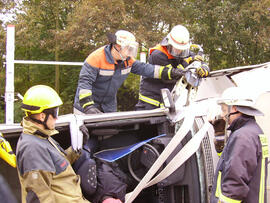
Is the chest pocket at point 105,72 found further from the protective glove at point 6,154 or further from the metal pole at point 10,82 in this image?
the metal pole at point 10,82

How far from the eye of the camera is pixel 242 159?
211 cm

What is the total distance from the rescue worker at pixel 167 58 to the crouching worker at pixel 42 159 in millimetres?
1951

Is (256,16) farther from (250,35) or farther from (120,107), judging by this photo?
(120,107)

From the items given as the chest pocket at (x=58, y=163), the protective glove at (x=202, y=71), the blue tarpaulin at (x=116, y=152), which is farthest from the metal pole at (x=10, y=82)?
the chest pocket at (x=58, y=163)

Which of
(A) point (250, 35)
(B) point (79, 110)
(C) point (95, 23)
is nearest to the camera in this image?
(B) point (79, 110)

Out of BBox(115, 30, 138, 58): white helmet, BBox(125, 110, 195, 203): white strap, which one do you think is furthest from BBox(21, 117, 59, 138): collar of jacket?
BBox(115, 30, 138, 58): white helmet

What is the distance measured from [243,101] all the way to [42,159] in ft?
4.44

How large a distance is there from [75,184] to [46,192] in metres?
0.28

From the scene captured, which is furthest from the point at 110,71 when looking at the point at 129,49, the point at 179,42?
the point at 179,42

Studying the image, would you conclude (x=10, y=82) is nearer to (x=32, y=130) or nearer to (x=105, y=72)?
(x=105, y=72)

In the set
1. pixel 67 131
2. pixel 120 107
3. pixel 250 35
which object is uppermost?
pixel 250 35

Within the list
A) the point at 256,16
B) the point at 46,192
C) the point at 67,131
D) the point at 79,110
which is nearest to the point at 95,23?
the point at 256,16

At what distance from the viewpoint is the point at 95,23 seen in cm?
986

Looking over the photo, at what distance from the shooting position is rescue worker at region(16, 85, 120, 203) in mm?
2107
